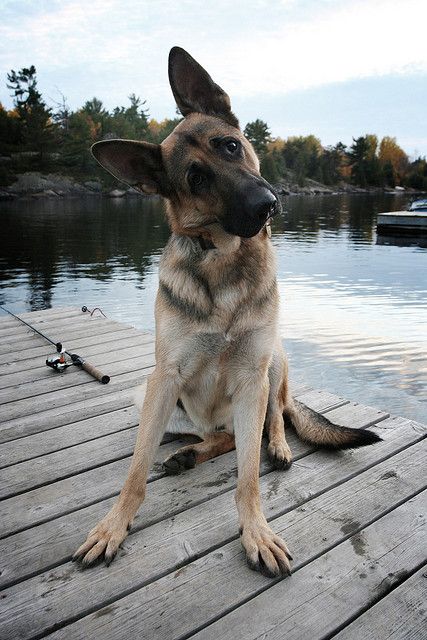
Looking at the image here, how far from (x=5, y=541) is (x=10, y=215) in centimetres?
3999

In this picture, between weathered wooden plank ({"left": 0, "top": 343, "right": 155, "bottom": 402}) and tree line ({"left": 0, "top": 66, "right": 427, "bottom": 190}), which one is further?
tree line ({"left": 0, "top": 66, "right": 427, "bottom": 190})

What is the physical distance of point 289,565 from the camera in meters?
2.22

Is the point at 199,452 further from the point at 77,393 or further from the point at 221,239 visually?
the point at 77,393

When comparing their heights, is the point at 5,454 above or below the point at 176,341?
below

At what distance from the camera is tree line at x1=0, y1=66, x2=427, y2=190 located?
60.7 meters

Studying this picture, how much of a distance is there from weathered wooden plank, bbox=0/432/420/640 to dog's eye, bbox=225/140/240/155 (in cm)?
187

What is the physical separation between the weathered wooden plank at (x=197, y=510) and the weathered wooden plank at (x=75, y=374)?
1.71 meters

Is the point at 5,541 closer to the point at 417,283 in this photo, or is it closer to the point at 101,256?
the point at 417,283

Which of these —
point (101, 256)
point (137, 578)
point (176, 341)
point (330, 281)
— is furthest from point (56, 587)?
point (101, 256)

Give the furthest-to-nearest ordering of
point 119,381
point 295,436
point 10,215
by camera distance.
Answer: point 10,215, point 119,381, point 295,436

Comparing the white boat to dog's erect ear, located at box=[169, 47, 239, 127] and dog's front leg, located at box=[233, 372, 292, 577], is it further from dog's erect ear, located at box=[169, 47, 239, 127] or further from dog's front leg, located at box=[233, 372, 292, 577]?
dog's front leg, located at box=[233, 372, 292, 577]

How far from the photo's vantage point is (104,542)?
232 centimetres

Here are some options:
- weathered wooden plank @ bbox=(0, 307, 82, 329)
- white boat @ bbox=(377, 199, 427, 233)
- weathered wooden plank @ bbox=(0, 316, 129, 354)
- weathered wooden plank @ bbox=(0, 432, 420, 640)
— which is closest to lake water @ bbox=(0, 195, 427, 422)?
white boat @ bbox=(377, 199, 427, 233)

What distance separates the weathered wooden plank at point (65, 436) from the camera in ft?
10.6
